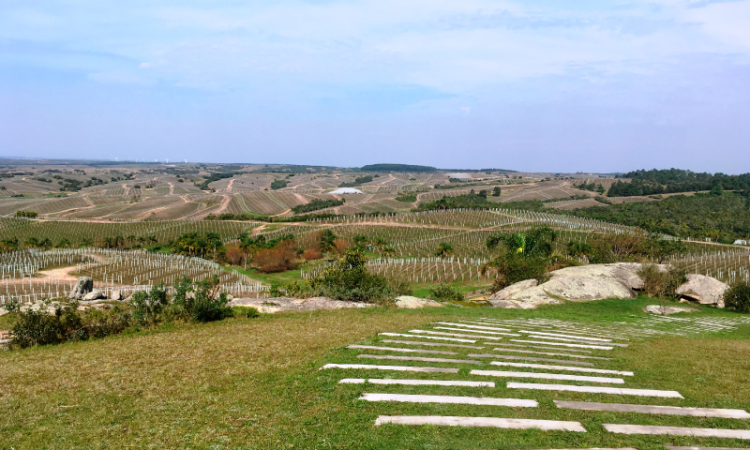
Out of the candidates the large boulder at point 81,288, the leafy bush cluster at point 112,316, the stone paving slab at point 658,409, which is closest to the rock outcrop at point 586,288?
the leafy bush cluster at point 112,316

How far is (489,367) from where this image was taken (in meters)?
8.70

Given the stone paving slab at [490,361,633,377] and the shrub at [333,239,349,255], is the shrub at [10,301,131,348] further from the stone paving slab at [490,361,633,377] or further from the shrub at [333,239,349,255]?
the shrub at [333,239,349,255]

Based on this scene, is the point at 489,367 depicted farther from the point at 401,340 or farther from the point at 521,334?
the point at 521,334

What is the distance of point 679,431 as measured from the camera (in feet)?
19.4

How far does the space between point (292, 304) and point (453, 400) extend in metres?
11.3

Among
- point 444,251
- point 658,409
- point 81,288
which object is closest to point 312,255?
point 444,251

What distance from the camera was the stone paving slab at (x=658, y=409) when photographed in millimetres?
6512

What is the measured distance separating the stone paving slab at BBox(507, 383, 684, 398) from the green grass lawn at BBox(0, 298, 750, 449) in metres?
0.22

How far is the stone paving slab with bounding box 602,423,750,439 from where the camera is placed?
5826 millimetres

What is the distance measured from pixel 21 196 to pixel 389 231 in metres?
138

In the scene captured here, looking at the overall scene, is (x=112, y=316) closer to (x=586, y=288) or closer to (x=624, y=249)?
(x=586, y=288)

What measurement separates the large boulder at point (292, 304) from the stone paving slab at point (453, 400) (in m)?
10.2

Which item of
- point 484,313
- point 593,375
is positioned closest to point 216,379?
point 593,375

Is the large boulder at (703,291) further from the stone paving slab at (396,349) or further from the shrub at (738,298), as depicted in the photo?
the stone paving slab at (396,349)
